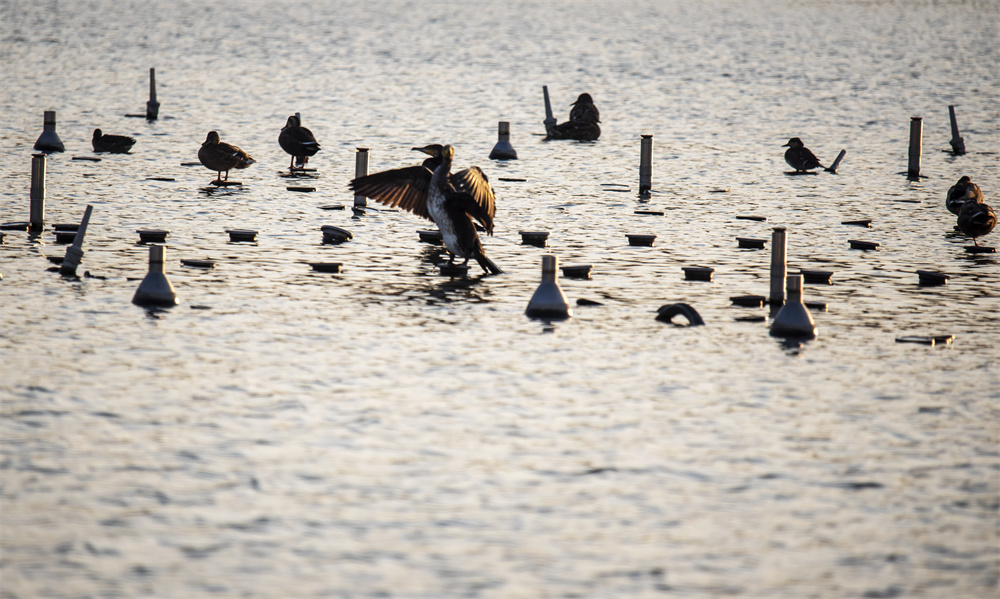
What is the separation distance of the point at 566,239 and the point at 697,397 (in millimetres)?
7814

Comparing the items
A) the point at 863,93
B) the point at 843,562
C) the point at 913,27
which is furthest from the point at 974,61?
the point at 843,562

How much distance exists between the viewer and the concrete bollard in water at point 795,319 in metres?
12.5

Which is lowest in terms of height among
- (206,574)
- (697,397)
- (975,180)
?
(206,574)

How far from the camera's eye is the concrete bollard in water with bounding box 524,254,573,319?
523 inches

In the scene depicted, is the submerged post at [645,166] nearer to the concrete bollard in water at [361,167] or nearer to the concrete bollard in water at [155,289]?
the concrete bollard in water at [361,167]

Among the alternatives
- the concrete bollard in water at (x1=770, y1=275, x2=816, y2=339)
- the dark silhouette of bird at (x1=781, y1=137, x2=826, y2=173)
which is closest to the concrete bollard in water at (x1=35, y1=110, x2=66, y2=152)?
the dark silhouette of bird at (x1=781, y1=137, x2=826, y2=173)

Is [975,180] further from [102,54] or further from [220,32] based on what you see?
[220,32]

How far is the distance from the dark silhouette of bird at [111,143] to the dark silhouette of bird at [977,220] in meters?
16.7

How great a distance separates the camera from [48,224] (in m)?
17.4

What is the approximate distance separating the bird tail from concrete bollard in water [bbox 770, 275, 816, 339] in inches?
170

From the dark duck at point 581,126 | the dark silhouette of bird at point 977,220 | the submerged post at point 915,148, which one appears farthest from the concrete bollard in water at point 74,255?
the dark duck at point 581,126

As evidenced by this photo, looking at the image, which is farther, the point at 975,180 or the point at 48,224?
the point at 975,180

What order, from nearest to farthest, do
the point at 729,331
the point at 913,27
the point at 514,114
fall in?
the point at 729,331 < the point at 514,114 < the point at 913,27

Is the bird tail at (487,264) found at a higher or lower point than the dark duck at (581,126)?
lower
